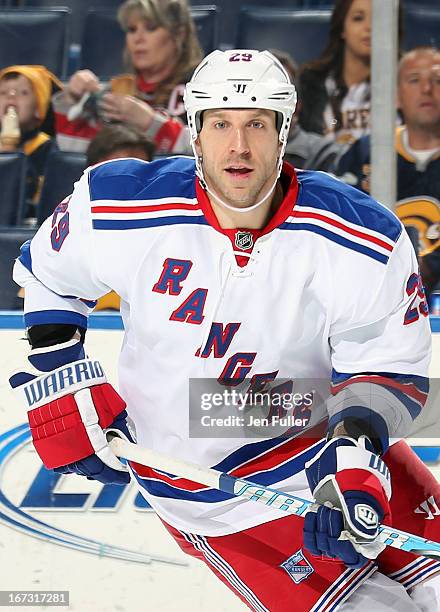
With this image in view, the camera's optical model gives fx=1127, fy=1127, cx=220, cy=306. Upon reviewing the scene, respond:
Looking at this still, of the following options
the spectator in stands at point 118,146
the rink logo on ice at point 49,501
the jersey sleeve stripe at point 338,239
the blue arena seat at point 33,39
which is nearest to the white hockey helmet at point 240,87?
the jersey sleeve stripe at point 338,239

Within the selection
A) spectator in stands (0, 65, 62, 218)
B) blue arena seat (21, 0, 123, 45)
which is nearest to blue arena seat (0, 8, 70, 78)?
blue arena seat (21, 0, 123, 45)

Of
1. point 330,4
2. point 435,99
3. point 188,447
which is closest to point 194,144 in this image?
point 188,447

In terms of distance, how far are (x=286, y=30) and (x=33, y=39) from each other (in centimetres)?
86

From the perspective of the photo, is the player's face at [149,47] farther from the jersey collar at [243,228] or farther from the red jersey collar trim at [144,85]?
the jersey collar at [243,228]

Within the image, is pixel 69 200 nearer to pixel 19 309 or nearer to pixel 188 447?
pixel 188 447

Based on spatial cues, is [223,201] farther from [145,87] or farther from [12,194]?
[145,87]

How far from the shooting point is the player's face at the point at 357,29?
10.7ft

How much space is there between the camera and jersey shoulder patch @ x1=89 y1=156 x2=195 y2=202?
202cm

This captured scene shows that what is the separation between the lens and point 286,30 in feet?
12.0

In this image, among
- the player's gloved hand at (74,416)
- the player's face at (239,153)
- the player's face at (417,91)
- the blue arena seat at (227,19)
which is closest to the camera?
the player's face at (239,153)

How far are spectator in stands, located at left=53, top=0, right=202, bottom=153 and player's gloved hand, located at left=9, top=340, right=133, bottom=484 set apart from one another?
1.45 m

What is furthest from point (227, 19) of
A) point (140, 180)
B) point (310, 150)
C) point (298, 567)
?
point (298, 567)

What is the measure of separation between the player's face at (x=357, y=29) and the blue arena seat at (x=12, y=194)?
3.40 feet

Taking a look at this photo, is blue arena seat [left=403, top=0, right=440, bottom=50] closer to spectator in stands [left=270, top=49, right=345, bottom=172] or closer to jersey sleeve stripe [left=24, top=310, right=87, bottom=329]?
spectator in stands [left=270, top=49, right=345, bottom=172]
